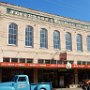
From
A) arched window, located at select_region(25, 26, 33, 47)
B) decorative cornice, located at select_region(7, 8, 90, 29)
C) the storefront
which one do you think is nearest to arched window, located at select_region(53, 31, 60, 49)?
decorative cornice, located at select_region(7, 8, 90, 29)

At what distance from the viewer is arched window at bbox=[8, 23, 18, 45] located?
32.1 metres

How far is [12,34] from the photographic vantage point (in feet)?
106

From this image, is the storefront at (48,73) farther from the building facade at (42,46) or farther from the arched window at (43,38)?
the arched window at (43,38)

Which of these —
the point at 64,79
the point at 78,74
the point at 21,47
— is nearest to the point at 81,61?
the point at 78,74

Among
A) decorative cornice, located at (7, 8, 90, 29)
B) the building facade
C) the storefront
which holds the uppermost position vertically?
decorative cornice, located at (7, 8, 90, 29)

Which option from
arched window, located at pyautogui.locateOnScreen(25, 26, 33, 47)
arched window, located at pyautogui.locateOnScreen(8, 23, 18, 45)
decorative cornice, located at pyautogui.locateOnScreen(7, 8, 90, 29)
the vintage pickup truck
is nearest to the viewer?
the vintage pickup truck

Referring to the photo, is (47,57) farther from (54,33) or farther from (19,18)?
(19,18)

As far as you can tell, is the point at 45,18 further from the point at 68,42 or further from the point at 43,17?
the point at 68,42

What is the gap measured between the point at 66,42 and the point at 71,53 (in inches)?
72.1

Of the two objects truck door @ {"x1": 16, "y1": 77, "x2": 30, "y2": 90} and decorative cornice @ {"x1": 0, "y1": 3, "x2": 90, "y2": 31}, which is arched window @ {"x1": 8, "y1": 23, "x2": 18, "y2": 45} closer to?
decorative cornice @ {"x1": 0, "y1": 3, "x2": 90, "y2": 31}

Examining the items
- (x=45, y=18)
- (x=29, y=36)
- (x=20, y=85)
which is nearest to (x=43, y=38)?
(x=29, y=36)

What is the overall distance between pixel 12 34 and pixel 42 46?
5.06 metres

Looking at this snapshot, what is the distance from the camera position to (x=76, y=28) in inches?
1588

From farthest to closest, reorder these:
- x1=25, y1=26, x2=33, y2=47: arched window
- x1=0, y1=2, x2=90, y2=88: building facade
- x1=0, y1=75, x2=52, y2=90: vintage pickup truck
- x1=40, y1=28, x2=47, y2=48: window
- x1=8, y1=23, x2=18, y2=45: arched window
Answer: x1=40, y1=28, x2=47, y2=48: window, x1=25, y1=26, x2=33, y2=47: arched window, x1=8, y1=23, x2=18, y2=45: arched window, x1=0, y1=2, x2=90, y2=88: building facade, x1=0, y1=75, x2=52, y2=90: vintage pickup truck
